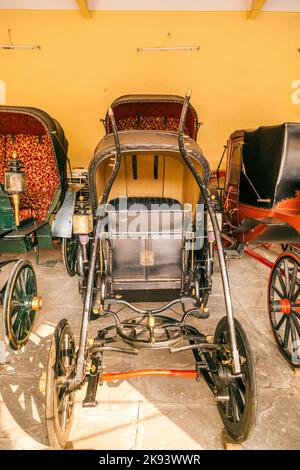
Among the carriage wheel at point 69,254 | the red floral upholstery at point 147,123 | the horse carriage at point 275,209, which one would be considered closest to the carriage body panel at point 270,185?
the horse carriage at point 275,209

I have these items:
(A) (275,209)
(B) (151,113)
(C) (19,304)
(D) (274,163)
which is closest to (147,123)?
(B) (151,113)

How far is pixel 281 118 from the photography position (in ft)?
21.1

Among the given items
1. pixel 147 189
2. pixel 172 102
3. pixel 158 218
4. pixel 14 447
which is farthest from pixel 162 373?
pixel 172 102

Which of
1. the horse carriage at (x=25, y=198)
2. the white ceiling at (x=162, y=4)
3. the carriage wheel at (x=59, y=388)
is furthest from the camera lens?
the white ceiling at (x=162, y=4)

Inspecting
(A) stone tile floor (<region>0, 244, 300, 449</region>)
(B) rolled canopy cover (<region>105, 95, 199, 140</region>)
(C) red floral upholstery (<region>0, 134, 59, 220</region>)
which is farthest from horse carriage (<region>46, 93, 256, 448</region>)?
(C) red floral upholstery (<region>0, 134, 59, 220</region>)

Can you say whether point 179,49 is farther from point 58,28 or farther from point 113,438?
point 113,438

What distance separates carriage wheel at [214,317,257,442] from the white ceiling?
6624 mm

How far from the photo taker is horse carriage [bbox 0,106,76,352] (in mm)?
2336

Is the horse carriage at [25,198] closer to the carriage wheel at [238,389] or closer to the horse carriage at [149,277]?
the horse carriage at [149,277]

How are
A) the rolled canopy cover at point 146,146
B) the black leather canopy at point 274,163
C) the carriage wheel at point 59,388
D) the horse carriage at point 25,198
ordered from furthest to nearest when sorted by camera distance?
1. the black leather canopy at point 274,163
2. the horse carriage at point 25,198
3. the rolled canopy cover at point 146,146
4. the carriage wheel at point 59,388

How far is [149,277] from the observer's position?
2400mm

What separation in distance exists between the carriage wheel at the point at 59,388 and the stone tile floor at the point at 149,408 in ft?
0.25

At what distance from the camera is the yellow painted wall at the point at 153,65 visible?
6.15 metres

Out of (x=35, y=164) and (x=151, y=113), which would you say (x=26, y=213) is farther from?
(x=151, y=113)
